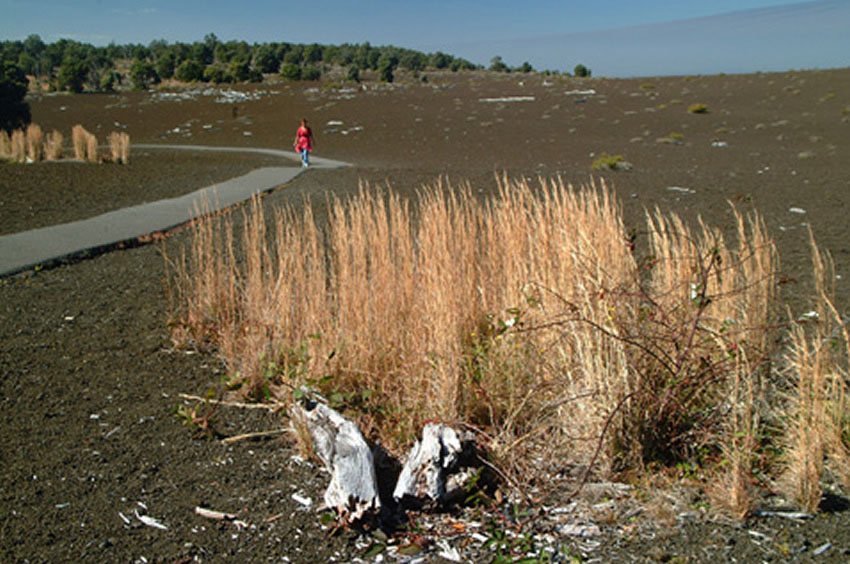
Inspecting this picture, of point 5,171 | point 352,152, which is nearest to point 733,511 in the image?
point 5,171

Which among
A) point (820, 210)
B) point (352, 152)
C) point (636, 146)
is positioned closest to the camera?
point (820, 210)

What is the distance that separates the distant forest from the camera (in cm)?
6600

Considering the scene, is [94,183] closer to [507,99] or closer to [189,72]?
[507,99]

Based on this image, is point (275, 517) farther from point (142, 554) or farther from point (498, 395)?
point (498, 395)

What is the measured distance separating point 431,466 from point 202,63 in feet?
252

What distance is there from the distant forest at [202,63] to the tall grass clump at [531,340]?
51930 mm

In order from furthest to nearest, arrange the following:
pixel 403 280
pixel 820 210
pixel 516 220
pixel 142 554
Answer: pixel 820 210 → pixel 516 220 → pixel 403 280 → pixel 142 554

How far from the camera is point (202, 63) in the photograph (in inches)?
2923

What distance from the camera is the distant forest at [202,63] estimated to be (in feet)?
217

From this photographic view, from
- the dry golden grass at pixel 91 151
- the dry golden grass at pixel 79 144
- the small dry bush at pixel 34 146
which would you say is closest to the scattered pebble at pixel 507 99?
the dry golden grass at pixel 91 151

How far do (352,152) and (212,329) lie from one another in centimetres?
2635

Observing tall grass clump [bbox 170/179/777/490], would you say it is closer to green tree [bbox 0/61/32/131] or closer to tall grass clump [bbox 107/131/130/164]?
tall grass clump [bbox 107/131/130/164]

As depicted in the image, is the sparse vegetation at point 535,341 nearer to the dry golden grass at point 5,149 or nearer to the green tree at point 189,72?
the dry golden grass at point 5,149

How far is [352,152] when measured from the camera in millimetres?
32094
